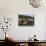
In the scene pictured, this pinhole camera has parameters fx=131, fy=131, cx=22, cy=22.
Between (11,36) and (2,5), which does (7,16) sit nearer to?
(2,5)

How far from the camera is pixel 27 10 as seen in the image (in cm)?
495

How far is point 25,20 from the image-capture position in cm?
495

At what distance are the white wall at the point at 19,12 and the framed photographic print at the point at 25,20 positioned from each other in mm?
114

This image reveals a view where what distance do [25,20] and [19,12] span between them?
376 millimetres

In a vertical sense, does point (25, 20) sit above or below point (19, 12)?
below

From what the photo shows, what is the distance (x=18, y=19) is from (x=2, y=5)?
781 mm

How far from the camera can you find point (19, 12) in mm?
4902

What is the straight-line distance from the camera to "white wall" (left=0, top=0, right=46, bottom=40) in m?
4.84

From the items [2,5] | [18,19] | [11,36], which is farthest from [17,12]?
[11,36]

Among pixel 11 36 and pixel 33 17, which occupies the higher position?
pixel 33 17

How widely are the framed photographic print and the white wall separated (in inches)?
4.5

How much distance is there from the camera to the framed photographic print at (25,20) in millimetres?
4914

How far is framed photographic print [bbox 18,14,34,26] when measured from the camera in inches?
193

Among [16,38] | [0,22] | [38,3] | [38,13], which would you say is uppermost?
[38,3]
